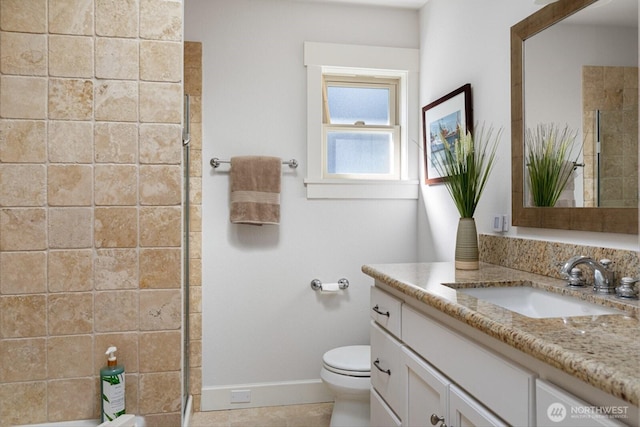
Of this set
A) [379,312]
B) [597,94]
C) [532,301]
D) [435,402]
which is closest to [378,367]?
[379,312]

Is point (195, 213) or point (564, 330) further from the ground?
point (195, 213)

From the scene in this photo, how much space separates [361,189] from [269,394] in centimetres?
135

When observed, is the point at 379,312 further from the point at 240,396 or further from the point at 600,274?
the point at 240,396

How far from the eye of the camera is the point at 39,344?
1.53 meters

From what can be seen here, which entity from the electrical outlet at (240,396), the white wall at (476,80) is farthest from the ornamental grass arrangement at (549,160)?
the electrical outlet at (240,396)

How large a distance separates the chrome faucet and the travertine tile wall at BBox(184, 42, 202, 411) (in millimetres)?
1897

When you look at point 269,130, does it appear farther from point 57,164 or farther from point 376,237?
point 57,164

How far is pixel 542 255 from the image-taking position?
5.47 feet

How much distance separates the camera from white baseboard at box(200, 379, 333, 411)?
260 centimetres

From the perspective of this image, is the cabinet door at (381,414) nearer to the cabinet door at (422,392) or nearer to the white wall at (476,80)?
the cabinet door at (422,392)

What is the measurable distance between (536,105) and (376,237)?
4.34 feet

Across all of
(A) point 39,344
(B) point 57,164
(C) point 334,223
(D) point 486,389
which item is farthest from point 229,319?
(D) point 486,389

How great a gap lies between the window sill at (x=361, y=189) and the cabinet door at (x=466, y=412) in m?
1.68

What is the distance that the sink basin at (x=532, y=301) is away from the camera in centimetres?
131
